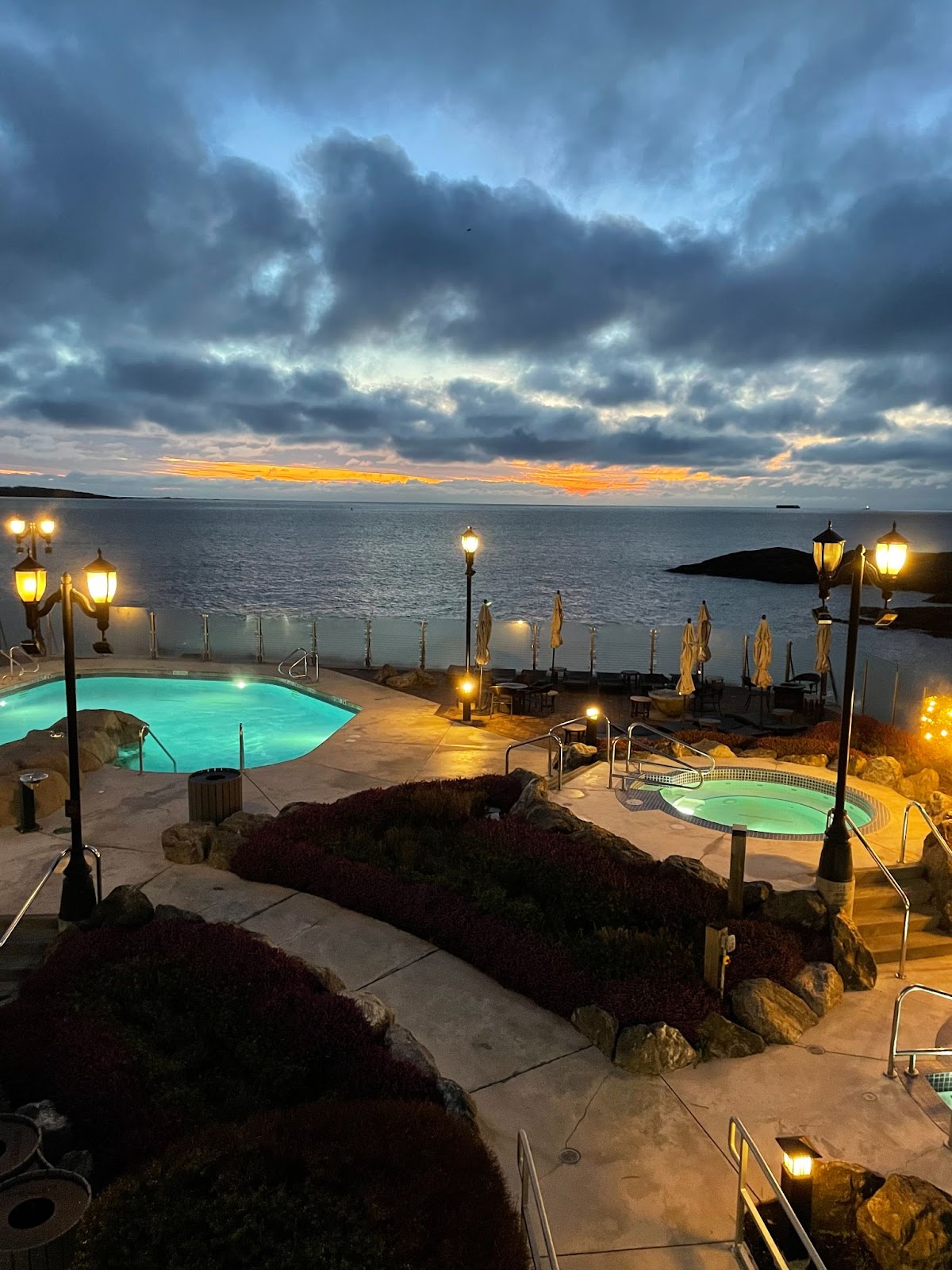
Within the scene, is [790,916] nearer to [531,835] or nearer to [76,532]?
[531,835]

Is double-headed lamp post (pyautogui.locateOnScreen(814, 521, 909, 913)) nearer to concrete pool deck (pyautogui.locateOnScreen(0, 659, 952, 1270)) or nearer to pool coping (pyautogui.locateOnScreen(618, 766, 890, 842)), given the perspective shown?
concrete pool deck (pyautogui.locateOnScreen(0, 659, 952, 1270))

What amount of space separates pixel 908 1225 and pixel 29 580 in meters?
11.9

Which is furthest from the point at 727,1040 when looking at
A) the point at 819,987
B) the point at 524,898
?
the point at 524,898

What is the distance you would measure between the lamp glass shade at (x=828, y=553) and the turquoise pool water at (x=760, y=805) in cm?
508

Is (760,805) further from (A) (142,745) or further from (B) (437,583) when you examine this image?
(B) (437,583)

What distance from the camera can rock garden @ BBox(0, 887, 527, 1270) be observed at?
493cm

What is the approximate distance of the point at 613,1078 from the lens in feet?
25.3

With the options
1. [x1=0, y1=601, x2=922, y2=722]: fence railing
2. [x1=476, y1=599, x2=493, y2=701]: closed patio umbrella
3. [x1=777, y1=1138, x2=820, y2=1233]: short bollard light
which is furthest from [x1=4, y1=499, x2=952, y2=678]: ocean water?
[x1=777, y1=1138, x2=820, y2=1233]: short bollard light

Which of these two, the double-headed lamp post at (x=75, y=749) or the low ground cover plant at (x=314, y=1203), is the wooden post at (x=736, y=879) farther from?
the double-headed lamp post at (x=75, y=749)

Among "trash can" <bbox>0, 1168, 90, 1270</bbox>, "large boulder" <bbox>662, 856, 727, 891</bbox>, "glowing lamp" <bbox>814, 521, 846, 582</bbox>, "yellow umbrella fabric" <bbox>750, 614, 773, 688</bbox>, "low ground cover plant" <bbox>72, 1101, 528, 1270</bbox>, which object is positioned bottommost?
"large boulder" <bbox>662, 856, 727, 891</bbox>

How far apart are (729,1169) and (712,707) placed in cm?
1794

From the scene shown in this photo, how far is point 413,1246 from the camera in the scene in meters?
4.91

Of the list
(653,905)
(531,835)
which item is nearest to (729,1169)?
(653,905)

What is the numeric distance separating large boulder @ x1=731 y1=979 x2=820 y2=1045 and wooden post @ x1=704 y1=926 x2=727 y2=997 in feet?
0.66
